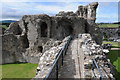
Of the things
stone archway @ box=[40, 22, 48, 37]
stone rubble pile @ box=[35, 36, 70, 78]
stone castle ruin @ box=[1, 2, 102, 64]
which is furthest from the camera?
stone archway @ box=[40, 22, 48, 37]

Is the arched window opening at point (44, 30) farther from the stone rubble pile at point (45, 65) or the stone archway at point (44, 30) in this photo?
the stone rubble pile at point (45, 65)

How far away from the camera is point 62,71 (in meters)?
7.71

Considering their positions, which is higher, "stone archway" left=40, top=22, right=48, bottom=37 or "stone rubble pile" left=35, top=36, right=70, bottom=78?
"stone archway" left=40, top=22, right=48, bottom=37

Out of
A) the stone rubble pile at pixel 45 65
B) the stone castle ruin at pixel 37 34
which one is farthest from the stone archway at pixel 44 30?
the stone rubble pile at pixel 45 65

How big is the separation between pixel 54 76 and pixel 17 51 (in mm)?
20170

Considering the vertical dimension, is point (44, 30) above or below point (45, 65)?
above

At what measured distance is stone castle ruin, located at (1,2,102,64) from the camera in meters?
24.5

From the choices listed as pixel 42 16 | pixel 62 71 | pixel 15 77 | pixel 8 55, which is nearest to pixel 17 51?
pixel 8 55

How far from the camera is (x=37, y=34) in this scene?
967 inches

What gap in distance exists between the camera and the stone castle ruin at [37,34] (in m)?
24.5

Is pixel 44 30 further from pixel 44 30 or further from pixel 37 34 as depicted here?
pixel 37 34

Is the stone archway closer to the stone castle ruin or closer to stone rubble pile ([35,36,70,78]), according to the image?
the stone castle ruin

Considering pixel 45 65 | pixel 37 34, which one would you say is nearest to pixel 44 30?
pixel 37 34

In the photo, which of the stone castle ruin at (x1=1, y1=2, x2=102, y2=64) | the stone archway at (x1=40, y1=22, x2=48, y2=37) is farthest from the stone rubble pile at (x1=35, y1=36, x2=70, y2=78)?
the stone archway at (x1=40, y1=22, x2=48, y2=37)
